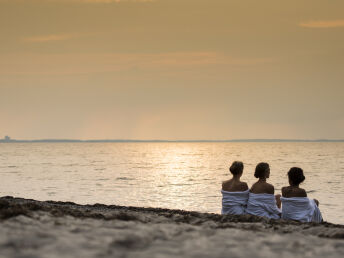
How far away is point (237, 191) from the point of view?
11.2 m

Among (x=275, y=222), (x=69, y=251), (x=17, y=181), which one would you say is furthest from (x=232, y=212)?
(x=17, y=181)

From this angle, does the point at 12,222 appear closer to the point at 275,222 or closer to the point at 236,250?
the point at 236,250

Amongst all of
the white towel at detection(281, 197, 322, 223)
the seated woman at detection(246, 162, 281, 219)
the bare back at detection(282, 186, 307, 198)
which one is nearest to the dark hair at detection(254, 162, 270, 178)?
the seated woman at detection(246, 162, 281, 219)

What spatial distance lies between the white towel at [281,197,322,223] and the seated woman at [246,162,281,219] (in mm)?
273

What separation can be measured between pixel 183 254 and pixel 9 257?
188 cm

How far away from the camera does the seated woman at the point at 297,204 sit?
34.8 feet

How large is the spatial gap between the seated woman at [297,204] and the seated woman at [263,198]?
27 centimetres

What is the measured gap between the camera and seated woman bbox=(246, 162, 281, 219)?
10844 mm

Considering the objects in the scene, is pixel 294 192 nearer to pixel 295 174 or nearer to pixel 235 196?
pixel 295 174

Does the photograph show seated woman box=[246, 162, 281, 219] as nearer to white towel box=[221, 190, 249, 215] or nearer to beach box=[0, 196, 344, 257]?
white towel box=[221, 190, 249, 215]

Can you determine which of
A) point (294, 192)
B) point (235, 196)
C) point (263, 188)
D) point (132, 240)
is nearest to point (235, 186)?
point (235, 196)

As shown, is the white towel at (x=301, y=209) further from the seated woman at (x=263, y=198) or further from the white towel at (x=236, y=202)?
the white towel at (x=236, y=202)

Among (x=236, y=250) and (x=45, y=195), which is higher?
(x=236, y=250)

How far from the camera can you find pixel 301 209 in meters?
10.7
